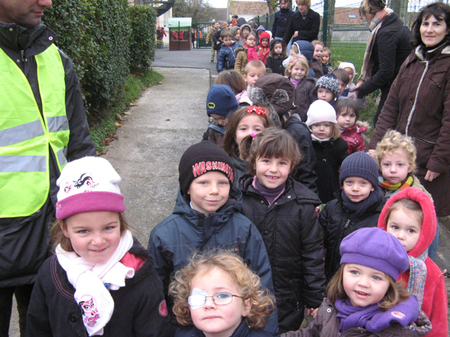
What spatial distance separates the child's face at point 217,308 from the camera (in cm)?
172

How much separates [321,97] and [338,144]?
4.02 feet

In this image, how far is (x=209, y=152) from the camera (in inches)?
92.2

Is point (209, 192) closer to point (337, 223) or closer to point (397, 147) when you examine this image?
point (337, 223)

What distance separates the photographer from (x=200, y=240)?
2.22 meters

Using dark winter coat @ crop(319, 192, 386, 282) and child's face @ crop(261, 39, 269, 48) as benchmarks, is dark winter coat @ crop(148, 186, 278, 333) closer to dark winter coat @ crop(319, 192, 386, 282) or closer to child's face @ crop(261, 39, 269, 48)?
dark winter coat @ crop(319, 192, 386, 282)

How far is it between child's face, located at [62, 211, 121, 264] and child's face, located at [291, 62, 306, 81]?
416 cm

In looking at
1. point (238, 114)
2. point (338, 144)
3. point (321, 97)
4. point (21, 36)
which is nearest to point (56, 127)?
point (21, 36)

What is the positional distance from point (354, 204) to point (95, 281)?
6.07ft

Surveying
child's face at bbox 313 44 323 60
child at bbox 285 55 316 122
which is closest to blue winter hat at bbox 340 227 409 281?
child at bbox 285 55 316 122

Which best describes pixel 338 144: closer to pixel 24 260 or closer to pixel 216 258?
pixel 216 258

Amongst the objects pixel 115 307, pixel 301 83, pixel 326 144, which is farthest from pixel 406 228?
pixel 301 83

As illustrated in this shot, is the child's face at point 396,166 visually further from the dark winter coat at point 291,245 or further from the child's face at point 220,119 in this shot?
the child's face at point 220,119

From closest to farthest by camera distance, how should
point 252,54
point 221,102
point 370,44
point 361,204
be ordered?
1. point 361,204
2. point 221,102
3. point 370,44
4. point 252,54

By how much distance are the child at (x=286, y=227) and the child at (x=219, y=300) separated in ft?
2.13
